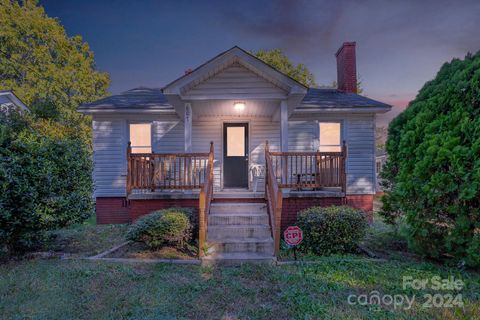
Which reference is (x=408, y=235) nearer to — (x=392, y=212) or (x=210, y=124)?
(x=392, y=212)

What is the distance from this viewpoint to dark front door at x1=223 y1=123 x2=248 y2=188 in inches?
349

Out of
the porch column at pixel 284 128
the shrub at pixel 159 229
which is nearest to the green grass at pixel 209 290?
the shrub at pixel 159 229

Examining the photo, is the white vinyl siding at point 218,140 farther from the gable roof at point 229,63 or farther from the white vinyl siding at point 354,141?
the gable roof at point 229,63

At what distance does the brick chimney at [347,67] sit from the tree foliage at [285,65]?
12307mm

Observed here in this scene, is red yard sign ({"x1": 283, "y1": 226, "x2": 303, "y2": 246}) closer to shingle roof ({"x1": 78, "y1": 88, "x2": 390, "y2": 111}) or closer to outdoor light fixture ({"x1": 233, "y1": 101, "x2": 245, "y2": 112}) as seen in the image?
outdoor light fixture ({"x1": 233, "y1": 101, "x2": 245, "y2": 112})

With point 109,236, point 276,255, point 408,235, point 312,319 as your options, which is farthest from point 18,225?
point 408,235

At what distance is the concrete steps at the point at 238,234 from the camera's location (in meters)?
4.63

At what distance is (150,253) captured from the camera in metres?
4.94

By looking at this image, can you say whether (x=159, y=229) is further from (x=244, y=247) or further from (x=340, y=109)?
(x=340, y=109)

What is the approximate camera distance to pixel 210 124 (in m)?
8.84

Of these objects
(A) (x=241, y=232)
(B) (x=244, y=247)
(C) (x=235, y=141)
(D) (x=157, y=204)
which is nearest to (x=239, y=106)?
(C) (x=235, y=141)

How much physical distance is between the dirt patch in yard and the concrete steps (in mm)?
502

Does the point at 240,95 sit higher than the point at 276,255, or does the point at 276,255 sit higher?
the point at 240,95

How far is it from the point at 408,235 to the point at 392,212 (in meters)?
→ 1.11
